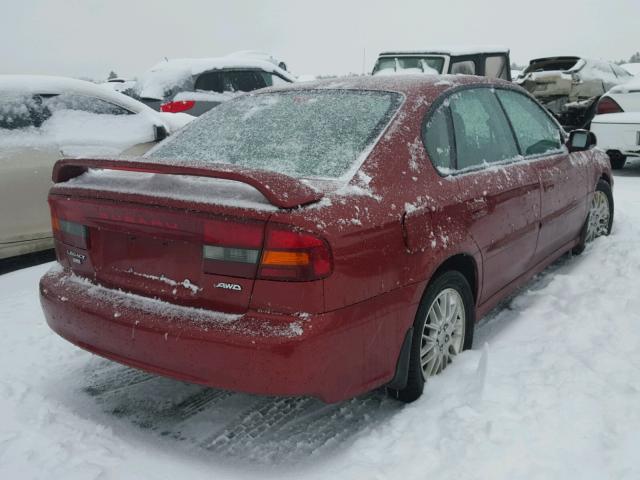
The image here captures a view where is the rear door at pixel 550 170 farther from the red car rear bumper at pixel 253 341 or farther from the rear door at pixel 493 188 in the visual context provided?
the red car rear bumper at pixel 253 341

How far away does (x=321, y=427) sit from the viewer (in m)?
2.73

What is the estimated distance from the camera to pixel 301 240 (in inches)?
86.3

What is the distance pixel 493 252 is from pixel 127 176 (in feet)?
6.10

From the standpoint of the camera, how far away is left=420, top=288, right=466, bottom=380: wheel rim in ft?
9.43

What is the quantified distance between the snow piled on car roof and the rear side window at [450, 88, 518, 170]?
7.13m

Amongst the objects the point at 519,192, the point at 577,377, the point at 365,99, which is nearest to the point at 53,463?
the point at 365,99

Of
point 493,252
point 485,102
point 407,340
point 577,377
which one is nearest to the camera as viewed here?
point 407,340

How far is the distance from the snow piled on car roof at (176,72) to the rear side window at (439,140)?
7.51m

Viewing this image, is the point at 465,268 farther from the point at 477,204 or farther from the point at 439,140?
the point at 439,140

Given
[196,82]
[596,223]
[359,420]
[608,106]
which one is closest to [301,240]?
[359,420]

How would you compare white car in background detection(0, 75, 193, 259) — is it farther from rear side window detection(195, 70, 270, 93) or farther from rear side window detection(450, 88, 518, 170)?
rear side window detection(195, 70, 270, 93)

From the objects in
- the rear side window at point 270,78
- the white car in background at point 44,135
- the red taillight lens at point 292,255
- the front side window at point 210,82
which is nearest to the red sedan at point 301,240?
the red taillight lens at point 292,255

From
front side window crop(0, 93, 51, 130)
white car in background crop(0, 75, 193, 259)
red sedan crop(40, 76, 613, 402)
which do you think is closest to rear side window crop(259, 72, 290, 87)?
white car in background crop(0, 75, 193, 259)

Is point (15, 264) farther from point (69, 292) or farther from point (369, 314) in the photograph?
point (369, 314)
